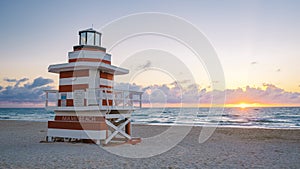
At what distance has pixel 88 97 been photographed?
35.2 ft

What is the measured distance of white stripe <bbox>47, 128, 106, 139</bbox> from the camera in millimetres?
10742

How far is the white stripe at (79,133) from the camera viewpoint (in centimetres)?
1074

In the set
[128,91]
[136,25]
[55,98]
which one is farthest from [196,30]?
[55,98]

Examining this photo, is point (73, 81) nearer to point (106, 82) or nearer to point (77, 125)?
point (106, 82)

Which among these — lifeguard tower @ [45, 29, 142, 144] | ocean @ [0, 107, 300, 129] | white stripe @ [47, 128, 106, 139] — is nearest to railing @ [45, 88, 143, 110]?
lifeguard tower @ [45, 29, 142, 144]

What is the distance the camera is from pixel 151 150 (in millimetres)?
10203

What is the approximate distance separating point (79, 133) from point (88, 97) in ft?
5.18

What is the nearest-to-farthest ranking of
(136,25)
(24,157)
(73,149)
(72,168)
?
(72,168) < (24,157) < (73,149) < (136,25)

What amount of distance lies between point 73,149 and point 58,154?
1.13m

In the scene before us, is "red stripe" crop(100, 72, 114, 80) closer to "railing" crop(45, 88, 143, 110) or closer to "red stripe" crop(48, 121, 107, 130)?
"railing" crop(45, 88, 143, 110)

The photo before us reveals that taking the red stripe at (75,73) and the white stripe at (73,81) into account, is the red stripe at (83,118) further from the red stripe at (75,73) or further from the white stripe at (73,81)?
the red stripe at (75,73)

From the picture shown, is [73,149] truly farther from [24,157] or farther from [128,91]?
[128,91]

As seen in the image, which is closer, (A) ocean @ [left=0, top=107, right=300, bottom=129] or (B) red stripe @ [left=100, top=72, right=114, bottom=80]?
(B) red stripe @ [left=100, top=72, right=114, bottom=80]

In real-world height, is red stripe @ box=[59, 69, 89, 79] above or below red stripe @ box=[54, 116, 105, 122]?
above
